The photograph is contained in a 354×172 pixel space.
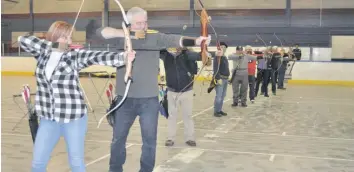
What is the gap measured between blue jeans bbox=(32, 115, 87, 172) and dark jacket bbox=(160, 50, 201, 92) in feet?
10.1

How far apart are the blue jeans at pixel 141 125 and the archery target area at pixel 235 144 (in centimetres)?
92

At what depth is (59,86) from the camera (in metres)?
3.27

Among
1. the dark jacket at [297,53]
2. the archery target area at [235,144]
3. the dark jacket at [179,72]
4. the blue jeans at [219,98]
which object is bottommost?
the archery target area at [235,144]

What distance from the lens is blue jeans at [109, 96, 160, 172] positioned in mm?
4148

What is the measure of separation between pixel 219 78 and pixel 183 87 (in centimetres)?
376

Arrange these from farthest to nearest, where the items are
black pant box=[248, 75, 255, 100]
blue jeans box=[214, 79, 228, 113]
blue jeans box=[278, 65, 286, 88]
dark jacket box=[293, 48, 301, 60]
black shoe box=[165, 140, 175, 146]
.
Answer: dark jacket box=[293, 48, 301, 60]
blue jeans box=[278, 65, 286, 88]
black pant box=[248, 75, 255, 100]
blue jeans box=[214, 79, 228, 113]
black shoe box=[165, 140, 175, 146]

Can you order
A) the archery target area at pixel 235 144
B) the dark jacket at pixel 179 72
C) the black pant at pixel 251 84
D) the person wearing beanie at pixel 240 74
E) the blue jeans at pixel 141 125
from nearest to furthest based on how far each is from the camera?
1. the blue jeans at pixel 141 125
2. the archery target area at pixel 235 144
3. the dark jacket at pixel 179 72
4. the person wearing beanie at pixel 240 74
5. the black pant at pixel 251 84

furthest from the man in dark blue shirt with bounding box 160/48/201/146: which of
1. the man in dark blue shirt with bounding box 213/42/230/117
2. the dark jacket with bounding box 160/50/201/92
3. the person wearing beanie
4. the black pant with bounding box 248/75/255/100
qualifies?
the black pant with bounding box 248/75/255/100

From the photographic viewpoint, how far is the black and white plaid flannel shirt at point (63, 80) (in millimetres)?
3271

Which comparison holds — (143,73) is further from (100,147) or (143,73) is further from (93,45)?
(93,45)

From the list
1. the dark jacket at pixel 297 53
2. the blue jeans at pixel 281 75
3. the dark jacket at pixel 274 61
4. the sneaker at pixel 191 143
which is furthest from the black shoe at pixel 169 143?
the dark jacket at pixel 297 53

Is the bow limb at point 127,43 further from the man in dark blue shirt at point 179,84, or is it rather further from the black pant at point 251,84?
the black pant at point 251,84

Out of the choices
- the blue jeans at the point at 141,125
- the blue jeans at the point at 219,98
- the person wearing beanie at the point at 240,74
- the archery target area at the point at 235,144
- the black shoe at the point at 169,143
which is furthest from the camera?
the person wearing beanie at the point at 240,74

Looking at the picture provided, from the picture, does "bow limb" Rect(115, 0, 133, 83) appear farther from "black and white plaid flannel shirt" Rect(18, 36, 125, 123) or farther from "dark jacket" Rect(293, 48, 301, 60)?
"dark jacket" Rect(293, 48, 301, 60)
